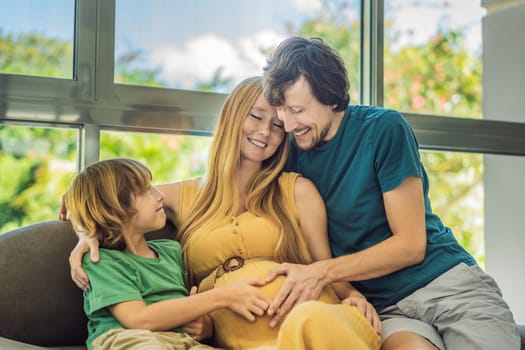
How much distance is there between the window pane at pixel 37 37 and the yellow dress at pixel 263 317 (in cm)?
63

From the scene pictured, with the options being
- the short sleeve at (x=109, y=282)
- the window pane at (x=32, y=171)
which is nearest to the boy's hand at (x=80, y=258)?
the short sleeve at (x=109, y=282)

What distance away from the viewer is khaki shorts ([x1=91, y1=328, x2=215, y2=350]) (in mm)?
1610

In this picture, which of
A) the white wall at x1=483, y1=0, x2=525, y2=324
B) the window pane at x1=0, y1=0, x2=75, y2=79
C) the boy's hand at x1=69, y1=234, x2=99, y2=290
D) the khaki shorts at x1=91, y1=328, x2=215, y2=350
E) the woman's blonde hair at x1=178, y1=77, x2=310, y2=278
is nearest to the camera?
the khaki shorts at x1=91, y1=328, x2=215, y2=350

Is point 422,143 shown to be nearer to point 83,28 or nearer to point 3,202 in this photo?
point 83,28

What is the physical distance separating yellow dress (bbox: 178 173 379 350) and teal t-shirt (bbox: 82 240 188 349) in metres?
0.11

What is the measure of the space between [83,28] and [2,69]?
29 centimetres

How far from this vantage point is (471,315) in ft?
6.08

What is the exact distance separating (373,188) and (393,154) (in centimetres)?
12

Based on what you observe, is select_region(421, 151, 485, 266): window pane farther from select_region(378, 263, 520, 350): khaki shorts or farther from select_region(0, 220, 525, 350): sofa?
select_region(0, 220, 525, 350): sofa

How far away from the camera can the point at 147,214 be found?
5.98 feet

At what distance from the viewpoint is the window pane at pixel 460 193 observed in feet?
9.91

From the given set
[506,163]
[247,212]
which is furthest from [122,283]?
[506,163]

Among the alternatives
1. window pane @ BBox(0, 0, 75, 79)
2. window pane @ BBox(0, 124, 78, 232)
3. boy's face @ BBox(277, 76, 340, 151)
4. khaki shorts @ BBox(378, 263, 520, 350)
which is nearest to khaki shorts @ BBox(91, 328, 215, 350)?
khaki shorts @ BBox(378, 263, 520, 350)

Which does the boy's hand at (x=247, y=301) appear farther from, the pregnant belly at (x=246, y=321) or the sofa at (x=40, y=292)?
the sofa at (x=40, y=292)
